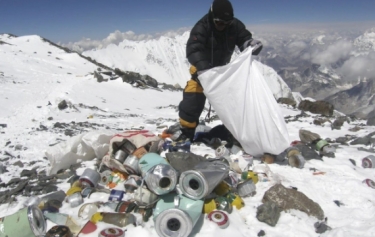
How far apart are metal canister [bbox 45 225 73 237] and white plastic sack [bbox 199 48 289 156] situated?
9.19ft

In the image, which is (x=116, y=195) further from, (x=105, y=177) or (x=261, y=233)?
(x=261, y=233)

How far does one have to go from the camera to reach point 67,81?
56.1 ft

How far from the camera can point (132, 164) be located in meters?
3.80

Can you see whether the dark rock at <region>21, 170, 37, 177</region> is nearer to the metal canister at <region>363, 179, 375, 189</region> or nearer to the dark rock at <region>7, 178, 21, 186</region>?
the dark rock at <region>7, 178, 21, 186</region>

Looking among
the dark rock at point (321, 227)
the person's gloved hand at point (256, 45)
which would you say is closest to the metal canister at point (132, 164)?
the dark rock at point (321, 227)

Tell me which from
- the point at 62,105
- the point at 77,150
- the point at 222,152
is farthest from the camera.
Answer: the point at 62,105

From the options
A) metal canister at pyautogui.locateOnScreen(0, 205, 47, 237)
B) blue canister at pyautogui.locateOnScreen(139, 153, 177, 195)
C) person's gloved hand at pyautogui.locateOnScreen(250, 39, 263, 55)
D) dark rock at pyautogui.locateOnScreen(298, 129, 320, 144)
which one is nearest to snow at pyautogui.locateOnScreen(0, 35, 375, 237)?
metal canister at pyautogui.locateOnScreen(0, 205, 47, 237)

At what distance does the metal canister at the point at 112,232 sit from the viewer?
265 centimetres

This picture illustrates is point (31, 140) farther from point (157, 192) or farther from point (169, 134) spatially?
point (157, 192)

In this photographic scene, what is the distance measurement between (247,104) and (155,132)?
3.05 metres

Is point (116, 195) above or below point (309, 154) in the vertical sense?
above

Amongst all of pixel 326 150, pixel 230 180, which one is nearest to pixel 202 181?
pixel 230 180

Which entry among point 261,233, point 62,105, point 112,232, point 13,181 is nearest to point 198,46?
point 261,233

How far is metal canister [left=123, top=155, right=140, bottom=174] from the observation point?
3.80 meters
